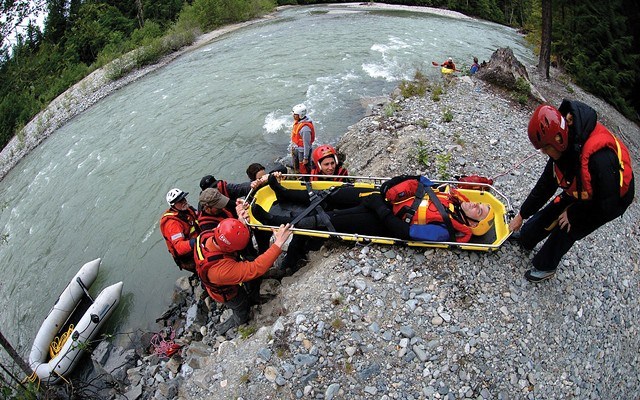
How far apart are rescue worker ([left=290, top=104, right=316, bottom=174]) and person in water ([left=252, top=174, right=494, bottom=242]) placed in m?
2.69

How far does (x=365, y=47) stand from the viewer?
22.4m

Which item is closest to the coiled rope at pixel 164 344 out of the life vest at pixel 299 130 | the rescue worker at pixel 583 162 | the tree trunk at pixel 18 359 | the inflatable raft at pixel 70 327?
the inflatable raft at pixel 70 327

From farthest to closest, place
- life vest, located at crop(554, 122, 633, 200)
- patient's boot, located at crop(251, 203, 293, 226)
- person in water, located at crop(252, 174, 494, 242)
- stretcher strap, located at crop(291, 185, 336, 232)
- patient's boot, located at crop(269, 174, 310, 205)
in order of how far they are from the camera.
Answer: patient's boot, located at crop(269, 174, 310, 205)
patient's boot, located at crop(251, 203, 293, 226)
stretcher strap, located at crop(291, 185, 336, 232)
person in water, located at crop(252, 174, 494, 242)
life vest, located at crop(554, 122, 633, 200)

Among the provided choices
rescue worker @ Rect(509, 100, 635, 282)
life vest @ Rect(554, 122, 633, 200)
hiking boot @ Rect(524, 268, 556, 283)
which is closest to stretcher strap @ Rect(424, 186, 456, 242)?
hiking boot @ Rect(524, 268, 556, 283)

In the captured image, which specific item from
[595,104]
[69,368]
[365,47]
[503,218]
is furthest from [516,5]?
[69,368]

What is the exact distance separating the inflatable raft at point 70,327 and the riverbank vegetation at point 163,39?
→ 5.57 metres

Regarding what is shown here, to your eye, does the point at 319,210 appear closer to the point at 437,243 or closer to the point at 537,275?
the point at 437,243

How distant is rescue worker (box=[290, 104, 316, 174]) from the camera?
9398 millimetres

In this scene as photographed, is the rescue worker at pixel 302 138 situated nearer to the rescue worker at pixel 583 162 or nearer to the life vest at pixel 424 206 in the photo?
the life vest at pixel 424 206

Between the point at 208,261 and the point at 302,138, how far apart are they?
4.34 metres

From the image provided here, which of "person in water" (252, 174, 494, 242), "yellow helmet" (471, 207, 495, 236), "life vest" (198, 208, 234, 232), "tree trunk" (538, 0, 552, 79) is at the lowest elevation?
"tree trunk" (538, 0, 552, 79)

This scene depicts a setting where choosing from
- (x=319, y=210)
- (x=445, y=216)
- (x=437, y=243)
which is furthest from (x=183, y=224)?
(x=445, y=216)

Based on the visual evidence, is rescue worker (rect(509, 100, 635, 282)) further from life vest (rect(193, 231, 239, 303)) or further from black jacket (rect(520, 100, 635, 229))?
life vest (rect(193, 231, 239, 303))

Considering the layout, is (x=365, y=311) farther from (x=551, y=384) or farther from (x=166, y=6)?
(x=166, y=6)
